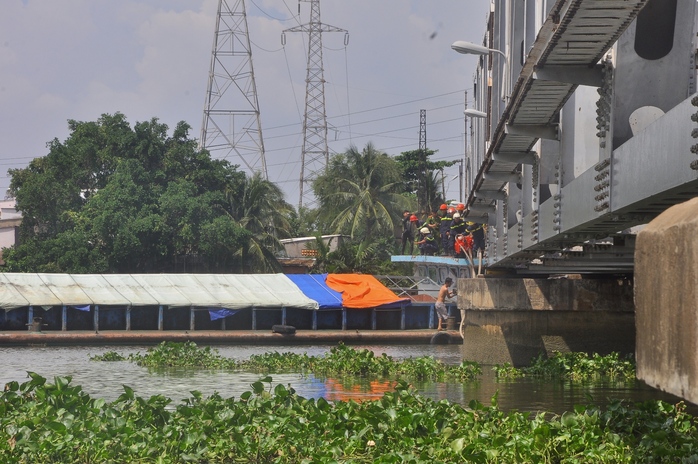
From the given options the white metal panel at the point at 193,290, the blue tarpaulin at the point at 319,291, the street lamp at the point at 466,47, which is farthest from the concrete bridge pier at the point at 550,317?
the white metal panel at the point at 193,290

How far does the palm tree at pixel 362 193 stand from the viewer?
168 feet

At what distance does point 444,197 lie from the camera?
57.9m

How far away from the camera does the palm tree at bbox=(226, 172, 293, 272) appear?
46188mm

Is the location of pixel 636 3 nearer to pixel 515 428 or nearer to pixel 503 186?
pixel 515 428

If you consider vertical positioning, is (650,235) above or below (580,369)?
above

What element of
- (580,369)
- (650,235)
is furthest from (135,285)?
(650,235)

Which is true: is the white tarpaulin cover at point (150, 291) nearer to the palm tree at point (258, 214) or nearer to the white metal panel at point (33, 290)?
the white metal panel at point (33, 290)

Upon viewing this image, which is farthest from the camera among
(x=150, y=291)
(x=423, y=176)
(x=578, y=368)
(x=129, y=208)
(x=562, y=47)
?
(x=423, y=176)

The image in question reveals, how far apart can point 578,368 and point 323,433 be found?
10860 mm

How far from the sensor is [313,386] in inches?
699

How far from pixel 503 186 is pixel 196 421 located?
9.75 metres

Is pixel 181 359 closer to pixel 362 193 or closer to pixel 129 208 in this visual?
pixel 129 208

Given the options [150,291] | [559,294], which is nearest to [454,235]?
[150,291]

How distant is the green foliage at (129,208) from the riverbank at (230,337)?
1058 centimetres
